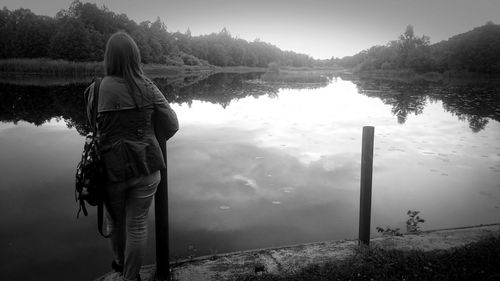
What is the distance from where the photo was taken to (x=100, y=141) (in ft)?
10.5

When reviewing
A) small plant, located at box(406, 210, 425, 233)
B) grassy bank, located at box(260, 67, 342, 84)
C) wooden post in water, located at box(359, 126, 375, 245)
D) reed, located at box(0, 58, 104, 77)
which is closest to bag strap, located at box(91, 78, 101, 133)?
wooden post in water, located at box(359, 126, 375, 245)

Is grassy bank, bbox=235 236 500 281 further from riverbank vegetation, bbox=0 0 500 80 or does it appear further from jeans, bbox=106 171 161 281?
riverbank vegetation, bbox=0 0 500 80

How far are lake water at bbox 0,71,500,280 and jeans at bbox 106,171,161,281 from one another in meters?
1.65

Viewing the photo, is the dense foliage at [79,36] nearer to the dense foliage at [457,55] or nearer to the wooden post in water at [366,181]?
the dense foliage at [457,55]

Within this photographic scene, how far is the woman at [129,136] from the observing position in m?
3.13

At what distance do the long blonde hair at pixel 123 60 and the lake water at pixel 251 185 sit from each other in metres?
3.07

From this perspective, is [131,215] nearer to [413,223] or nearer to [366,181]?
[366,181]

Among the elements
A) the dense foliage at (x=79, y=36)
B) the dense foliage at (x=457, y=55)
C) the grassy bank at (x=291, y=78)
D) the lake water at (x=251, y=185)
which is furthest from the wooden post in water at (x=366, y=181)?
the dense foliage at (x=457, y=55)

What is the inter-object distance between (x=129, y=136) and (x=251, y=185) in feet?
17.3

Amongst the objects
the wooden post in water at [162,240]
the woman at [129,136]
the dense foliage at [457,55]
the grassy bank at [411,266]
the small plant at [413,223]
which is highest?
the dense foliage at [457,55]

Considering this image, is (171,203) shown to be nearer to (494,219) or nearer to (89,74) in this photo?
(494,219)

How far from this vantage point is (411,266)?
4340 millimetres

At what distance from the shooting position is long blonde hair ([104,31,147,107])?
310 cm

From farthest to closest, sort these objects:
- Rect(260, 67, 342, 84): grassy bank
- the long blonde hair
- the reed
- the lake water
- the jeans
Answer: Rect(260, 67, 342, 84): grassy bank < the reed < the lake water < the jeans < the long blonde hair
